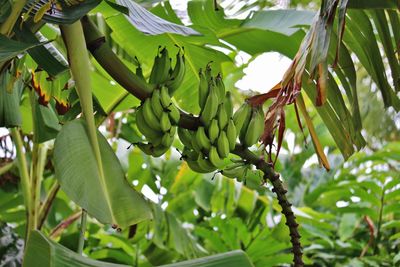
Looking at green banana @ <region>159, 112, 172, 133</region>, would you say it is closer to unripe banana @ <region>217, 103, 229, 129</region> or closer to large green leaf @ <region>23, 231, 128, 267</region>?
unripe banana @ <region>217, 103, 229, 129</region>

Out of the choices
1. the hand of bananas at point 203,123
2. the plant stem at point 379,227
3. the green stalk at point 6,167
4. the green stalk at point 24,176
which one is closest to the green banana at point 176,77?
the hand of bananas at point 203,123

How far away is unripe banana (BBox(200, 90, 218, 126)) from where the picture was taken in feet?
2.30

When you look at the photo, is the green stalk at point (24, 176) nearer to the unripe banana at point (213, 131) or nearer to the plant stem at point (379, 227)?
the unripe banana at point (213, 131)

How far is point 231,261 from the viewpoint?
0.63 m

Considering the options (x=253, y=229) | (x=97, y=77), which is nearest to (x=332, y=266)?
(x=253, y=229)

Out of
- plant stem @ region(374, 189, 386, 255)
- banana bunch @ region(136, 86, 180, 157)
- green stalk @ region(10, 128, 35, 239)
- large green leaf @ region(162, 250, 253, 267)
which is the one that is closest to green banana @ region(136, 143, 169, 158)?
banana bunch @ region(136, 86, 180, 157)

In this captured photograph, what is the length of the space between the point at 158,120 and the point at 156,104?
23 millimetres

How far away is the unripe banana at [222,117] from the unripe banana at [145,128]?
0.07 meters

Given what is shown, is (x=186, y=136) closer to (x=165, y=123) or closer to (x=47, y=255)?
(x=165, y=123)

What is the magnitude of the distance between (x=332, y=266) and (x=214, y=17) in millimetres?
929

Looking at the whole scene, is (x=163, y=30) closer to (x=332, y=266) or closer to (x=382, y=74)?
(x=382, y=74)

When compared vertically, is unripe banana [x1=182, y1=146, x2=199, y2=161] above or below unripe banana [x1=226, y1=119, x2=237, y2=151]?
below

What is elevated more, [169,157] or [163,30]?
[163,30]

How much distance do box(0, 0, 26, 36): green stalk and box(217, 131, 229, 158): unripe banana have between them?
0.81 feet
